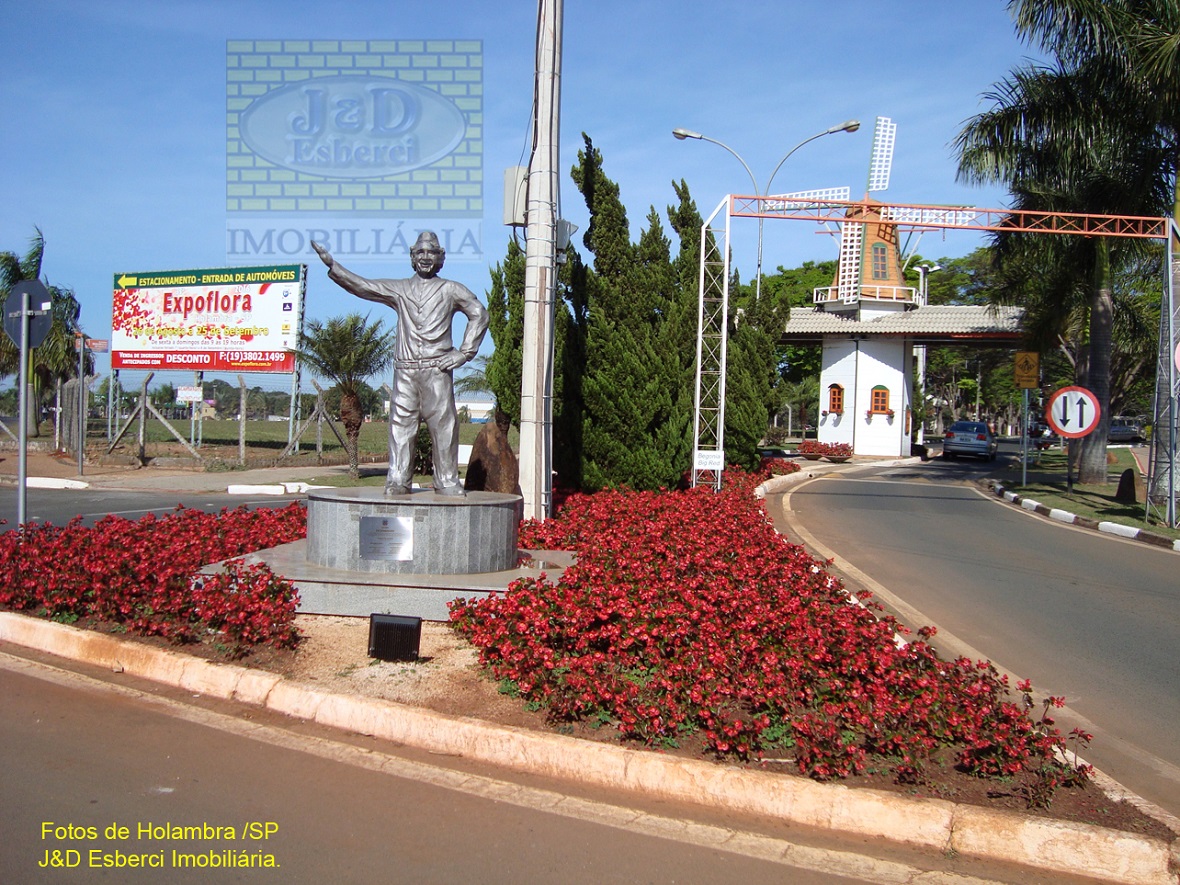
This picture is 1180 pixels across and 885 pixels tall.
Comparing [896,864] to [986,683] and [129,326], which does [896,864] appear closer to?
[986,683]

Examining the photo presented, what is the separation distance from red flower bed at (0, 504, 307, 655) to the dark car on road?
3408 cm

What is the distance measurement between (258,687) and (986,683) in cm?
379

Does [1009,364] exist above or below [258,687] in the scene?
above

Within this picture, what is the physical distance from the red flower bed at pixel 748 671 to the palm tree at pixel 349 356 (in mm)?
16899

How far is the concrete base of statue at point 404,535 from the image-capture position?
7508mm

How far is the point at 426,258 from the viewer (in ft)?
28.5

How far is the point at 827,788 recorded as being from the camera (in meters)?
4.05

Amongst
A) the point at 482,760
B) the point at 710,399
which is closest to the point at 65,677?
the point at 482,760

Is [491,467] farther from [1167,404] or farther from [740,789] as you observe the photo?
[1167,404]

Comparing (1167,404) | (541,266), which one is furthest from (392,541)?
(1167,404)

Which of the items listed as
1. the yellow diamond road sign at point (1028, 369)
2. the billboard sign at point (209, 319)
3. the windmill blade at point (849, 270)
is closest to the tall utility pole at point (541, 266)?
the billboard sign at point (209, 319)

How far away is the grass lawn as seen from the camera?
1625 cm

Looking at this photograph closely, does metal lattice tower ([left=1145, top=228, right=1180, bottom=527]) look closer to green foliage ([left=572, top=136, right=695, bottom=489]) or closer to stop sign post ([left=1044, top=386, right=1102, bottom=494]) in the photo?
stop sign post ([left=1044, top=386, right=1102, bottom=494])

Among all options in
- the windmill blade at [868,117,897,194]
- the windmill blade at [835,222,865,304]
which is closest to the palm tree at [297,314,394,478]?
the windmill blade at [835,222,865,304]
